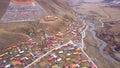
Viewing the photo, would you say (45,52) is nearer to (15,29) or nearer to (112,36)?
(15,29)

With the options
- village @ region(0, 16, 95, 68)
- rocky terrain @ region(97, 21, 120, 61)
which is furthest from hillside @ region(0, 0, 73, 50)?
rocky terrain @ region(97, 21, 120, 61)

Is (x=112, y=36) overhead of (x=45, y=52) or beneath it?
beneath

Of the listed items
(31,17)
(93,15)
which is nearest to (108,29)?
(93,15)

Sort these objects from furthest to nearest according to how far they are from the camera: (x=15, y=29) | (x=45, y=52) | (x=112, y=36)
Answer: (x=112, y=36), (x=15, y=29), (x=45, y=52)

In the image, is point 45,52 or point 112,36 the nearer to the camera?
point 45,52

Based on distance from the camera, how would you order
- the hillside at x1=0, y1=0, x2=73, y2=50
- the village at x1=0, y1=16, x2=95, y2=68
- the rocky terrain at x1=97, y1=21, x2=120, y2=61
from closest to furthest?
1. the village at x1=0, y1=16, x2=95, y2=68
2. the hillside at x1=0, y1=0, x2=73, y2=50
3. the rocky terrain at x1=97, y1=21, x2=120, y2=61

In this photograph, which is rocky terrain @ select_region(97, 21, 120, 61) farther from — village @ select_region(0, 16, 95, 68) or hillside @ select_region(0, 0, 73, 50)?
hillside @ select_region(0, 0, 73, 50)

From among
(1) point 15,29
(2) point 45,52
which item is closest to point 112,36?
(1) point 15,29

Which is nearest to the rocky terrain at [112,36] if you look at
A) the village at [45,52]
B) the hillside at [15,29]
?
the village at [45,52]

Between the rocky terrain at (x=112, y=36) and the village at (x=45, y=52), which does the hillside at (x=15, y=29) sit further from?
the rocky terrain at (x=112, y=36)

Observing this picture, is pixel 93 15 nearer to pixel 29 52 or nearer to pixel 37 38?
pixel 37 38
